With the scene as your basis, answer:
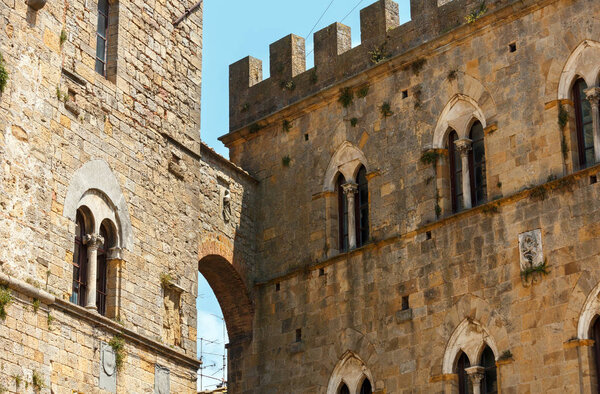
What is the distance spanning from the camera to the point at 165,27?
66.7 ft

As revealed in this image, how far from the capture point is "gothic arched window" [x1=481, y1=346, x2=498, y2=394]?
18562mm

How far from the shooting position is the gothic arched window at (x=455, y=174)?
19.9m

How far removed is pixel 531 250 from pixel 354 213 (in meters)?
3.70

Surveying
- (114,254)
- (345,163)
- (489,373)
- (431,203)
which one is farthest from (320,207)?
(114,254)

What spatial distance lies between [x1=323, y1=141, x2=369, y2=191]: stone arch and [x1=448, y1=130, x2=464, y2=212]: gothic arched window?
5.45ft

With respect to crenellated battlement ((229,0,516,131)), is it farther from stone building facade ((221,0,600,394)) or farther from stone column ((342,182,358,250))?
stone column ((342,182,358,250))

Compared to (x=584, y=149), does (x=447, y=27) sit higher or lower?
higher

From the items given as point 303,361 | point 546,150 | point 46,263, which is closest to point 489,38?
point 546,150

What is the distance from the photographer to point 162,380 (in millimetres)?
18391

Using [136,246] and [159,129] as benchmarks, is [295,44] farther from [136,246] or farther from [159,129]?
[136,246]

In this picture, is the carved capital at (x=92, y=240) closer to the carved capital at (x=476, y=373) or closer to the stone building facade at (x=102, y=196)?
the stone building facade at (x=102, y=196)

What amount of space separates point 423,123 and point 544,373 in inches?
186

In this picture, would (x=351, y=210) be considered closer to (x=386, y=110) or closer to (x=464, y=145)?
(x=386, y=110)

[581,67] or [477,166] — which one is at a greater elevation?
[581,67]
